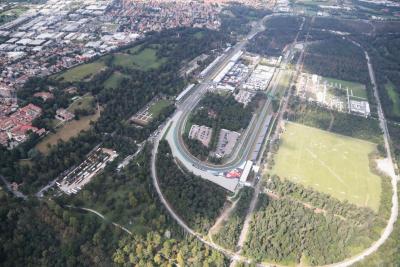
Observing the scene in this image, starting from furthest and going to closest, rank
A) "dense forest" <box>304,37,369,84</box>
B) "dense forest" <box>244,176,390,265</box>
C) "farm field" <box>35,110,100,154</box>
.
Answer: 1. "dense forest" <box>304,37,369,84</box>
2. "farm field" <box>35,110,100,154</box>
3. "dense forest" <box>244,176,390,265</box>

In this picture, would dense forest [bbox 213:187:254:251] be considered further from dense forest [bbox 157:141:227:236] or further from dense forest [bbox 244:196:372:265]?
dense forest [bbox 157:141:227:236]

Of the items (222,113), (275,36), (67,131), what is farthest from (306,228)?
(275,36)

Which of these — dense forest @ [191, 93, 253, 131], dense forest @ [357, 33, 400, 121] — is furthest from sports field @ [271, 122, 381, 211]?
dense forest @ [357, 33, 400, 121]

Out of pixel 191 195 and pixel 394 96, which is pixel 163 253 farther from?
pixel 394 96

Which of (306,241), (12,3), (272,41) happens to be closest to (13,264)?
(306,241)

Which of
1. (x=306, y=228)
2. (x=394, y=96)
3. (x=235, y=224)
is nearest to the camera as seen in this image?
(x=235, y=224)
